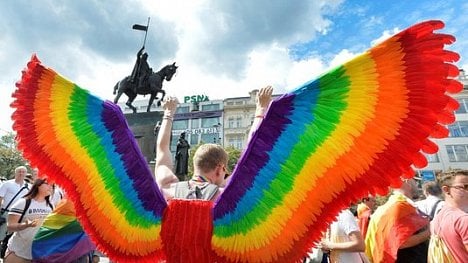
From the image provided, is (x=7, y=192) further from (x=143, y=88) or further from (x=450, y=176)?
(x=143, y=88)

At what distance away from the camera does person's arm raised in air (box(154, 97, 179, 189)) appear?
1803mm

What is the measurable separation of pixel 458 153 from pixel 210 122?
3070 centimetres

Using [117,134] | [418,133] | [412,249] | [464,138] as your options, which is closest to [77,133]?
[117,134]

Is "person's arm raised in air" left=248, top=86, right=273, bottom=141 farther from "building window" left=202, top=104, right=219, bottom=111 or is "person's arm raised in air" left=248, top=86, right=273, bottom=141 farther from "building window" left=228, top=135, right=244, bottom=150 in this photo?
"building window" left=202, top=104, right=219, bottom=111

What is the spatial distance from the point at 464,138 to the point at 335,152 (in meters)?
38.1

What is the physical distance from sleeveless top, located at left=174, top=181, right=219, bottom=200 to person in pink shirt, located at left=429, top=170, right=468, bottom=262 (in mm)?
1792

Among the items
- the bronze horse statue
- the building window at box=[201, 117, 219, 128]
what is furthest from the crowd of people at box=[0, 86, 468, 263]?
the building window at box=[201, 117, 219, 128]

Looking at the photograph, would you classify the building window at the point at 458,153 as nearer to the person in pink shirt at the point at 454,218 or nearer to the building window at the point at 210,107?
the building window at the point at 210,107

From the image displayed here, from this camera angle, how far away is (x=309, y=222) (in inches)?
57.5

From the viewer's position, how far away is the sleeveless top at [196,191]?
165cm

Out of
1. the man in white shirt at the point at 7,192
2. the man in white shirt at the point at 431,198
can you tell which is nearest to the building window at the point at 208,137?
the man in white shirt at the point at 7,192

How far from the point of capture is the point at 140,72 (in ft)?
37.9

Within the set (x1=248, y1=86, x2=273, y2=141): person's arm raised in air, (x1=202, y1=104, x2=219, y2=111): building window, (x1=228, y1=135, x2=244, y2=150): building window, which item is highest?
(x1=202, y1=104, x2=219, y2=111): building window

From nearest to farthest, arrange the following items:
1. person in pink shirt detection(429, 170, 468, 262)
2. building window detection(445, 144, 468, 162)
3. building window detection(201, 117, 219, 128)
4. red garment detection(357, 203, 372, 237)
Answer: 1. person in pink shirt detection(429, 170, 468, 262)
2. red garment detection(357, 203, 372, 237)
3. building window detection(445, 144, 468, 162)
4. building window detection(201, 117, 219, 128)
